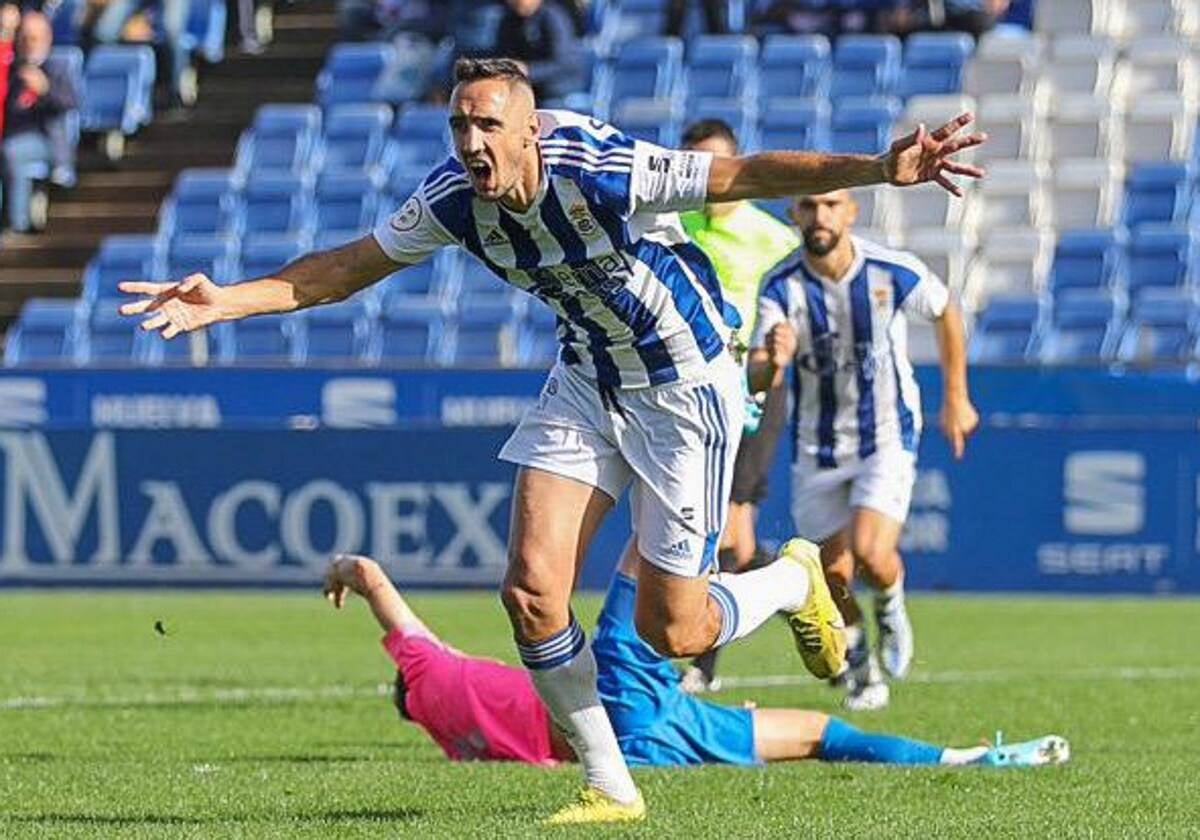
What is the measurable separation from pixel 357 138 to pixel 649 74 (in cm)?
292

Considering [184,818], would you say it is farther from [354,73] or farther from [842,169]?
[354,73]

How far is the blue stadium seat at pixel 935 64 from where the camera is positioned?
2427 centimetres

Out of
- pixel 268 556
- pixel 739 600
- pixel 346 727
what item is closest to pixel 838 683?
pixel 346 727

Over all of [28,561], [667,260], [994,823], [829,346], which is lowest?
[28,561]

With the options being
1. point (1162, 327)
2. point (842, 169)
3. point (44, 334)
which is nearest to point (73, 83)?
point (44, 334)

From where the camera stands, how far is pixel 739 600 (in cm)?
873

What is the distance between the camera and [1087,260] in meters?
22.7

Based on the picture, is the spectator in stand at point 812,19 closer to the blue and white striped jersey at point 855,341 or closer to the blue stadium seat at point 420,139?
the blue stadium seat at point 420,139

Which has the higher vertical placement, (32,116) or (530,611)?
(32,116)

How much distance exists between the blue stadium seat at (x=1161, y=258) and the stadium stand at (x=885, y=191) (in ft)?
0.06

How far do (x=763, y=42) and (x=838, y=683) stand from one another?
13.3 meters

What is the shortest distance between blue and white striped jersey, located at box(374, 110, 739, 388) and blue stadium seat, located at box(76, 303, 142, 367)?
1658 cm

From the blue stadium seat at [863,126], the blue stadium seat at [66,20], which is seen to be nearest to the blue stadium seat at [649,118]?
the blue stadium seat at [863,126]

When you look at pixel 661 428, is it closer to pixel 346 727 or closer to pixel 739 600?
pixel 739 600
